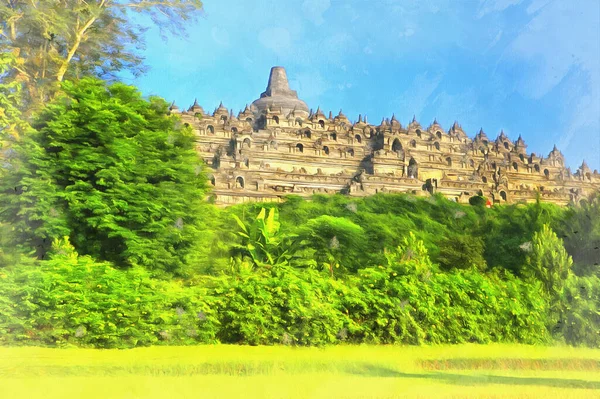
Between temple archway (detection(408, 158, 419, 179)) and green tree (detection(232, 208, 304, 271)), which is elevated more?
temple archway (detection(408, 158, 419, 179))

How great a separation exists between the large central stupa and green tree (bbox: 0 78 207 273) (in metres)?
21.4

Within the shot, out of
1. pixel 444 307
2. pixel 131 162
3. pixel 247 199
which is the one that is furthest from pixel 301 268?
pixel 247 199

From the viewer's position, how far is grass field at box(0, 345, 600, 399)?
23.2 feet

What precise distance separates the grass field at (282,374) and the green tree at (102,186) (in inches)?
90.9

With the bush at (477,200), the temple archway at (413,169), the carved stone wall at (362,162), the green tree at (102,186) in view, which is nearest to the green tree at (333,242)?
the green tree at (102,186)

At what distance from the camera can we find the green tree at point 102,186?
9805 mm

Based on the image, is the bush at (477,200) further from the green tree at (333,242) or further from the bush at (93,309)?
the bush at (93,309)

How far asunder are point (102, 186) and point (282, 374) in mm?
4642

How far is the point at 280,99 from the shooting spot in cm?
3322

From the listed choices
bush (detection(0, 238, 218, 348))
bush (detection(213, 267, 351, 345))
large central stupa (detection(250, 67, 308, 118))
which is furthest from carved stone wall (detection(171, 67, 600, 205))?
bush (detection(0, 238, 218, 348))

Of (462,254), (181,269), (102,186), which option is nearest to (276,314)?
(181,269)

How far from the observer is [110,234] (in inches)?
388

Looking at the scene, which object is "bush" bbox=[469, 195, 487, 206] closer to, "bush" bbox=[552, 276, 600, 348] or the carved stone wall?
the carved stone wall

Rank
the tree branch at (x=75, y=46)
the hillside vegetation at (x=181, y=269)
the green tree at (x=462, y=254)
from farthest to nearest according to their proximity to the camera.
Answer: the green tree at (x=462, y=254), the tree branch at (x=75, y=46), the hillside vegetation at (x=181, y=269)
